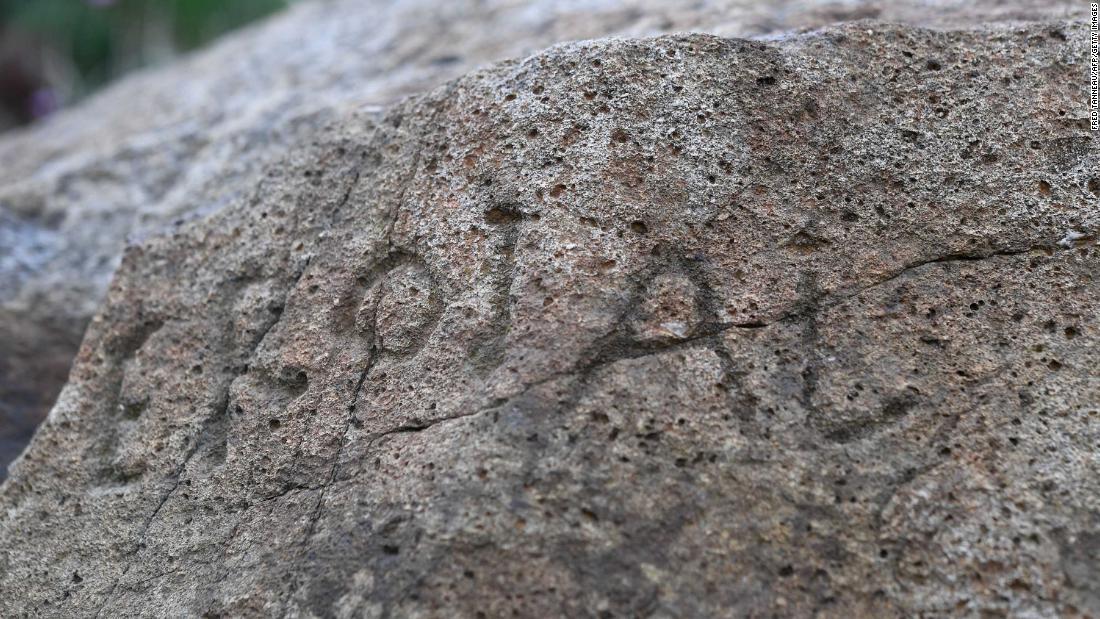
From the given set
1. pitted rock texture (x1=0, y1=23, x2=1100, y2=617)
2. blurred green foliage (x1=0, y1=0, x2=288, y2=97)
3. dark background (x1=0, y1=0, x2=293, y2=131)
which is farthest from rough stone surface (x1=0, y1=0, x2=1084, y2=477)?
blurred green foliage (x1=0, y1=0, x2=288, y2=97)

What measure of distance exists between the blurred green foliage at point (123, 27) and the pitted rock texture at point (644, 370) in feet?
10.7

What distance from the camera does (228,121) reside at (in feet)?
7.34

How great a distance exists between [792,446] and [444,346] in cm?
41

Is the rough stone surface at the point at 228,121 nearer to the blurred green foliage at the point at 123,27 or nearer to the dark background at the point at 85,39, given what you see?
the dark background at the point at 85,39

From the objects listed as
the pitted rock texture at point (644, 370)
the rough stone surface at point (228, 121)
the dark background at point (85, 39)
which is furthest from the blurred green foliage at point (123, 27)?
the pitted rock texture at point (644, 370)

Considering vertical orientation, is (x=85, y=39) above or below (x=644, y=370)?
above

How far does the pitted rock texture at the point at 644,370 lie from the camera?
40.8 inches

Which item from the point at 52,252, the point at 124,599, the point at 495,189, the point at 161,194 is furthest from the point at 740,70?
the point at 52,252

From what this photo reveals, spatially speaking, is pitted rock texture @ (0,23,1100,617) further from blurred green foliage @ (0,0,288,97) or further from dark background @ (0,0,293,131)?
blurred green foliage @ (0,0,288,97)

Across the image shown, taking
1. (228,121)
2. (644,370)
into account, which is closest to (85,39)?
(228,121)

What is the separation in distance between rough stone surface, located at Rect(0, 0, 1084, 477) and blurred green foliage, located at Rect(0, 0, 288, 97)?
1.87m

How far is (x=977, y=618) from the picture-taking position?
3.24 feet

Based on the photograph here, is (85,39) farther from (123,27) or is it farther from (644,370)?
(644,370)

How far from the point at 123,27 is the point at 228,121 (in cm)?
280
